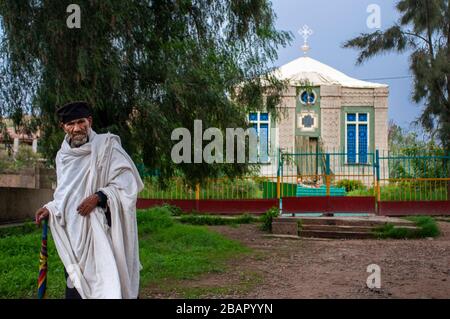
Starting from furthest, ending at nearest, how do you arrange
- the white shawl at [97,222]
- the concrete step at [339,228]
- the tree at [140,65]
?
the concrete step at [339,228], the tree at [140,65], the white shawl at [97,222]

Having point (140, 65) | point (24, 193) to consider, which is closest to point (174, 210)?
point (24, 193)

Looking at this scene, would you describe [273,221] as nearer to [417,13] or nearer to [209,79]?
[209,79]

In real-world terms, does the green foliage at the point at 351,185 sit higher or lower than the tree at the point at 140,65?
lower

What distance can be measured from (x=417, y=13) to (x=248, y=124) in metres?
9.88

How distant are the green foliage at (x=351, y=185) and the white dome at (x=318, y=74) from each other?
695 centimetres

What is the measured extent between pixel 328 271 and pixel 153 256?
8.72 ft

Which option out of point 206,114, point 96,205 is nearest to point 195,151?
point 206,114

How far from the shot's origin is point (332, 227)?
11656 mm

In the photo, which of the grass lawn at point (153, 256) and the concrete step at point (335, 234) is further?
the concrete step at point (335, 234)

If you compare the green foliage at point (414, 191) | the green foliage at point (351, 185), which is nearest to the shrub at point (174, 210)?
the green foliage at point (351, 185)

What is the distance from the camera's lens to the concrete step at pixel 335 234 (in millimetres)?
11395

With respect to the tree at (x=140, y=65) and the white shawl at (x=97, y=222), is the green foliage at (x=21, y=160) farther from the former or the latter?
the white shawl at (x=97, y=222)

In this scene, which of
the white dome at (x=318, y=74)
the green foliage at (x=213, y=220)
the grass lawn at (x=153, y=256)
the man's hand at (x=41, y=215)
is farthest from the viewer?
the white dome at (x=318, y=74)

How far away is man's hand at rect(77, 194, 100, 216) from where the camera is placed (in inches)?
149
